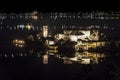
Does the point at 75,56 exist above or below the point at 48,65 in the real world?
above

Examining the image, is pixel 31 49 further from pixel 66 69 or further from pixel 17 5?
pixel 17 5

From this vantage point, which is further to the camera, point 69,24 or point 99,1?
point 69,24

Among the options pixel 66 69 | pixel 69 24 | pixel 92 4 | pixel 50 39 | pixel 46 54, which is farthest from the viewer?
pixel 69 24

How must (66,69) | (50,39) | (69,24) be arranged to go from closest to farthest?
(50,39), (66,69), (69,24)

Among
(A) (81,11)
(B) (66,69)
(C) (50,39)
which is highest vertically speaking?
(A) (81,11)

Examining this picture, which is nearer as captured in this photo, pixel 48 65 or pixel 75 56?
pixel 75 56

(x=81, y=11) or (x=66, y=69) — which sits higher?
(x=81, y=11)

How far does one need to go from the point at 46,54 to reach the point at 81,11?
4.69 ft

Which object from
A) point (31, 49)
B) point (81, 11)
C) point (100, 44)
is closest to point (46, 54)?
point (31, 49)

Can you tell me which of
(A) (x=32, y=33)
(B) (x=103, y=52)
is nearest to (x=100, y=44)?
(B) (x=103, y=52)

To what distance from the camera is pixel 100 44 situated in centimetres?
195

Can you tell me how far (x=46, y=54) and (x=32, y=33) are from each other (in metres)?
0.23

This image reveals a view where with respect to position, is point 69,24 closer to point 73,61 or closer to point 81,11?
point 73,61

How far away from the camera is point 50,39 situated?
192cm
